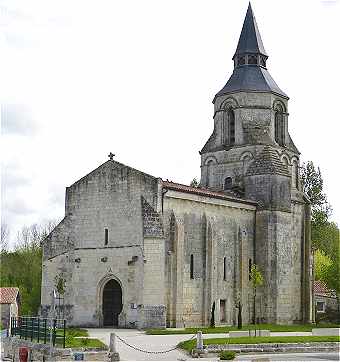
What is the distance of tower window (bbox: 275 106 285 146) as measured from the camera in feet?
164

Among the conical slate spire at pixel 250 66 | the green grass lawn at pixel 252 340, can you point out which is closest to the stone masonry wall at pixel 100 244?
the green grass lawn at pixel 252 340

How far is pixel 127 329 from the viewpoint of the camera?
122 feet

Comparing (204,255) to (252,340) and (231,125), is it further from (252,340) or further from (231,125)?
(252,340)

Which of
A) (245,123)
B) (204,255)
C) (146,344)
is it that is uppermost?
(245,123)

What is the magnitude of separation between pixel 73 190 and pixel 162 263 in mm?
7866

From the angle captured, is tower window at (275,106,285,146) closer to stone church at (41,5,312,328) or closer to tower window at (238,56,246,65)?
stone church at (41,5,312,328)

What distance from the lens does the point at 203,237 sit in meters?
40.6

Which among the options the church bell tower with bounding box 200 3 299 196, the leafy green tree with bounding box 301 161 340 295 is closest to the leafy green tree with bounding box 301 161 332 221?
the leafy green tree with bounding box 301 161 340 295

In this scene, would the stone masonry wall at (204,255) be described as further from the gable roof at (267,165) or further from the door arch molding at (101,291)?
the door arch molding at (101,291)

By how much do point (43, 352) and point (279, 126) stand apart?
100ft

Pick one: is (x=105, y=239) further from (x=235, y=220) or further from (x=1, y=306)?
(x=1, y=306)

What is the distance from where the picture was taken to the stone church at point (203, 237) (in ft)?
126

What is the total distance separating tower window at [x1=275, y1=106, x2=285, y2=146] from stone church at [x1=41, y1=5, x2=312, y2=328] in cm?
11

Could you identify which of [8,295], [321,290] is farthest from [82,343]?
[321,290]
